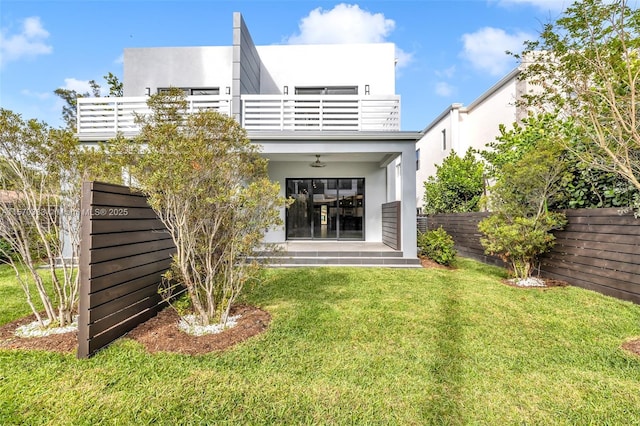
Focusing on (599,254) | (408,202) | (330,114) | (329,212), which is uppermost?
(330,114)

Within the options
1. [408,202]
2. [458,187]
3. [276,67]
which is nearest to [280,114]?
[408,202]

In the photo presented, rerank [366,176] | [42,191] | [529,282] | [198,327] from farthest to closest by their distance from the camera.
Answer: [366,176] → [529,282] → [42,191] → [198,327]

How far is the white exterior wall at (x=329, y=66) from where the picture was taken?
1282cm

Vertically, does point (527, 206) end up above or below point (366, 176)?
below

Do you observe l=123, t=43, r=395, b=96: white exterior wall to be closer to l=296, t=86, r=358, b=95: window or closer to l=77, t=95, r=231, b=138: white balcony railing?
l=296, t=86, r=358, b=95: window

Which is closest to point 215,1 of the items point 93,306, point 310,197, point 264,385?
point 310,197

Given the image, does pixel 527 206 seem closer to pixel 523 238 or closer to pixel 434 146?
pixel 523 238

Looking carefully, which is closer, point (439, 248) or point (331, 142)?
point (331, 142)

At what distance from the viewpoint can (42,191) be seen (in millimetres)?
4324

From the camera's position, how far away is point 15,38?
1313 centimetres

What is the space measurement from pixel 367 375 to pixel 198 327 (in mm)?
2349

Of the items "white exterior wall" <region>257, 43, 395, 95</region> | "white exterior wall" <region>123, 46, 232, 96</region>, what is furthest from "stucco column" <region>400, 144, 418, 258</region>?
"white exterior wall" <region>123, 46, 232, 96</region>

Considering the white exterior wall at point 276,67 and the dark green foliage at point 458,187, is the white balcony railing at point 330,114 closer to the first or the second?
the white exterior wall at point 276,67

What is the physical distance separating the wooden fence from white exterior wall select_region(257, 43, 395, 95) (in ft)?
27.8
